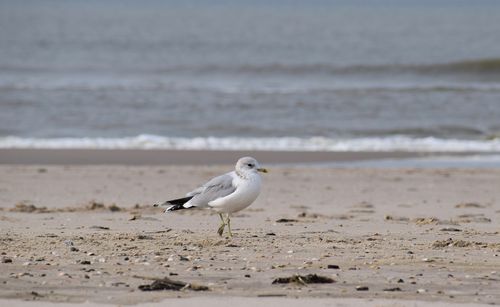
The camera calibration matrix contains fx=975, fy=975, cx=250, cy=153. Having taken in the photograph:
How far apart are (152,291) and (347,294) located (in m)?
1.21

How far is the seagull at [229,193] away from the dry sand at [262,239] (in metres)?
0.26

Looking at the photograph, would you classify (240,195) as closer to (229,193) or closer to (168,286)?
(229,193)

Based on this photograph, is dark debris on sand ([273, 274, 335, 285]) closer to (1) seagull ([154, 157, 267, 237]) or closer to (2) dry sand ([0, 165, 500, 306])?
(2) dry sand ([0, 165, 500, 306])

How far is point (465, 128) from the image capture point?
20.3 meters

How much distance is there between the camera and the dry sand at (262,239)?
20.3ft

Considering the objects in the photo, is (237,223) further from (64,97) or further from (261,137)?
(64,97)

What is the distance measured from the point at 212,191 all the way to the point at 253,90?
19716 mm

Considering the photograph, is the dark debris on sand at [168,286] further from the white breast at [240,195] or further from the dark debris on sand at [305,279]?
the white breast at [240,195]

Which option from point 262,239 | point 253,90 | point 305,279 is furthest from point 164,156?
point 253,90

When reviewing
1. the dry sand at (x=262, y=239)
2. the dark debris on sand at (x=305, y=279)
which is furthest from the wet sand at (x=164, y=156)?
the dark debris on sand at (x=305, y=279)

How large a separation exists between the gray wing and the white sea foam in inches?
355

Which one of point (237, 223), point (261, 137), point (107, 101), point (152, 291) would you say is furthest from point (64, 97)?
point (152, 291)

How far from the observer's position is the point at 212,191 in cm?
850

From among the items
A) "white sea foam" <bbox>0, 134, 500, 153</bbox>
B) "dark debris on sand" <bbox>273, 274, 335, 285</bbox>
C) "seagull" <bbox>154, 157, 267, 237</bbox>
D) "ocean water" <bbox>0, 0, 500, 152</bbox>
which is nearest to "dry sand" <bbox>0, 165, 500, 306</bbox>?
"dark debris on sand" <bbox>273, 274, 335, 285</bbox>
